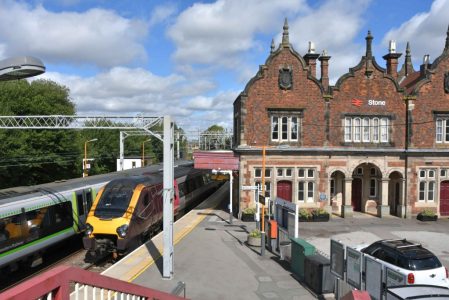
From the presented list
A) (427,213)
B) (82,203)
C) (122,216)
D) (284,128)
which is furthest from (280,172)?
(122,216)

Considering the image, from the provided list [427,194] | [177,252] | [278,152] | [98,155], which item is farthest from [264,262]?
[98,155]

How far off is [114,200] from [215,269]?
4.57 m

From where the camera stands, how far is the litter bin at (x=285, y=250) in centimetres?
1645

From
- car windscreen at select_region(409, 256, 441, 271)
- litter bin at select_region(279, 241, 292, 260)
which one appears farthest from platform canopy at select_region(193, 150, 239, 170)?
car windscreen at select_region(409, 256, 441, 271)

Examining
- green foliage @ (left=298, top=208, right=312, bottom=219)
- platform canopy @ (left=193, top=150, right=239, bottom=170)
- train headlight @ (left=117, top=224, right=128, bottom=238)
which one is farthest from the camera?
platform canopy @ (left=193, top=150, right=239, bottom=170)

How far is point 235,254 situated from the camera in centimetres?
1773

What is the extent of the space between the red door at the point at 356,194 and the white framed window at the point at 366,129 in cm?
318

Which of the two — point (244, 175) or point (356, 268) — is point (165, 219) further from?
point (244, 175)

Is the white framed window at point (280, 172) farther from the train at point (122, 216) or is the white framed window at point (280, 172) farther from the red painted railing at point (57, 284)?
the red painted railing at point (57, 284)

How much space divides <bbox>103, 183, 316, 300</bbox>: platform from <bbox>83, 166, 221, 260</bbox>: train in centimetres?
73

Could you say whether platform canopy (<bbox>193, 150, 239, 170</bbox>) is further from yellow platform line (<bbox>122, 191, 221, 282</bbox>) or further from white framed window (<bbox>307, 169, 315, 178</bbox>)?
white framed window (<bbox>307, 169, 315, 178</bbox>)

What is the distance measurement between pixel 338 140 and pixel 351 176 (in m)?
2.47

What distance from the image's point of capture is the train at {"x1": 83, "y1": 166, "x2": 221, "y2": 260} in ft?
50.0

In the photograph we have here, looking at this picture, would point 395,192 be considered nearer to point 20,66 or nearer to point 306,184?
point 306,184
